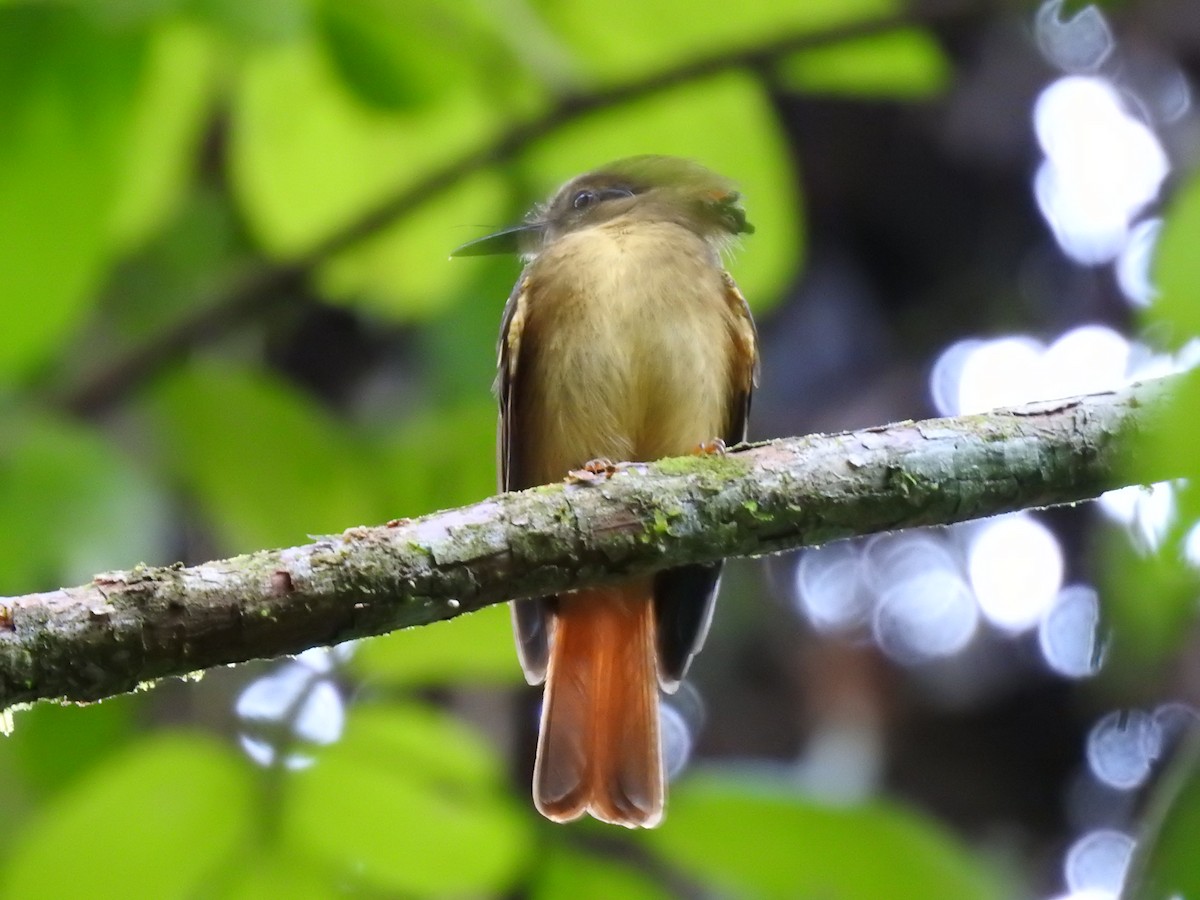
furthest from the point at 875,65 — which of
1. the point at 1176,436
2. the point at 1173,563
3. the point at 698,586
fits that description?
the point at 1176,436

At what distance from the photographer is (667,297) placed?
3.82m

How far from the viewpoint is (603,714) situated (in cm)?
364

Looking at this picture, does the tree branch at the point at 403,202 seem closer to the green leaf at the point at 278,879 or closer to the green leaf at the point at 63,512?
the green leaf at the point at 63,512

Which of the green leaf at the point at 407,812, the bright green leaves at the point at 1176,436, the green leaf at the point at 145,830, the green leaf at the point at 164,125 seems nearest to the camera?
the bright green leaves at the point at 1176,436

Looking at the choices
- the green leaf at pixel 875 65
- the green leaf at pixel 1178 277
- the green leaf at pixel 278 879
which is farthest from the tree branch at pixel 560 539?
the green leaf at pixel 875 65

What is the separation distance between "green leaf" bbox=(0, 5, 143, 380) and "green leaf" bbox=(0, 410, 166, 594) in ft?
1.99

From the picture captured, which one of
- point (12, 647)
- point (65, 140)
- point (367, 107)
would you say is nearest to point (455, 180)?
point (367, 107)

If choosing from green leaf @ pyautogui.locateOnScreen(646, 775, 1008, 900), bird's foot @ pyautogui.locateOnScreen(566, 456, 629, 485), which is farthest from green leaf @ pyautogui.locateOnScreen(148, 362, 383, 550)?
bird's foot @ pyautogui.locateOnScreen(566, 456, 629, 485)

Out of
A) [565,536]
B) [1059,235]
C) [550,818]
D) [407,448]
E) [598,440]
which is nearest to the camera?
[565,536]

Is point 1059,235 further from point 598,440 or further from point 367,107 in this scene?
point 367,107

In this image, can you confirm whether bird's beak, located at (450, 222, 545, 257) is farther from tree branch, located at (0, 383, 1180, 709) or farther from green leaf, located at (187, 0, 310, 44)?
tree branch, located at (0, 383, 1180, 709)

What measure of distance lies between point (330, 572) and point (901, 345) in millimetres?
3831

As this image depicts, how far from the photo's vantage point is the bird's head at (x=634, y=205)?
169 inches

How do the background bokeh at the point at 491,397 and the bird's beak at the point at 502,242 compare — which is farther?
the bird's beak at the point at 502,242
